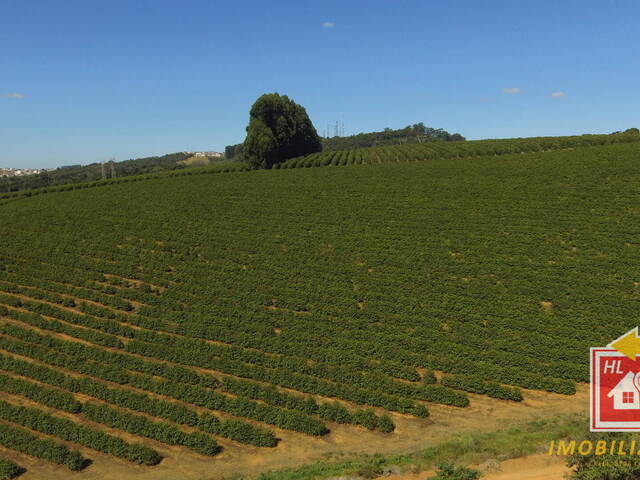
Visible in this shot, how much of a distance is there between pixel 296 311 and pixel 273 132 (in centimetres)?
5800

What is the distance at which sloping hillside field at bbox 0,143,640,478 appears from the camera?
1678 centimetres

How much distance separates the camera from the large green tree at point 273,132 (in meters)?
72.8

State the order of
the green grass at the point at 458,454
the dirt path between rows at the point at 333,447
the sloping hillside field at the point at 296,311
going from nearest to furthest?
1. the green grass at the point at 458,454
2. the dirt path between rows at the point at 333,447
3. the sloping hillside field at the point at 296,311

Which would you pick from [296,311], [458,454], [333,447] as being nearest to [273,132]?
[296,311]

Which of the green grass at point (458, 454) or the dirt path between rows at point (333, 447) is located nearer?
the green grass at point (458, 454)

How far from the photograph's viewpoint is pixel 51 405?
696 inches

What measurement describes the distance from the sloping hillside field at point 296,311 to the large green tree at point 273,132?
104 feet

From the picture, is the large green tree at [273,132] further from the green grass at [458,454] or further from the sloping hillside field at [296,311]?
the green grass at [458,454]

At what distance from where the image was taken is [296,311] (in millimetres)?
24500

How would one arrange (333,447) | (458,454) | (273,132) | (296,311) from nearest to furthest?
1. (458,454)
2. (333,447)
3. (296,311)
4. (273,132)

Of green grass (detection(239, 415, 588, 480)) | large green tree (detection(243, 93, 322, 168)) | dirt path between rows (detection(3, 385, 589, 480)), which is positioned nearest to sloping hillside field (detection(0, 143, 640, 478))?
dirt path between rows (detection(3, 385, 589, 480))

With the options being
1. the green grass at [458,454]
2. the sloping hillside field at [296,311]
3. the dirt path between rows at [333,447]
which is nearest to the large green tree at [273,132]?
the sloping hillside field at [296,311]

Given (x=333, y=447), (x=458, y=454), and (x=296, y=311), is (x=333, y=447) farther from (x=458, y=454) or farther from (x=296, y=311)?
(x=296, y=311)

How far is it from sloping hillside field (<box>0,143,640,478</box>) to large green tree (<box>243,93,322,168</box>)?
3176cm
